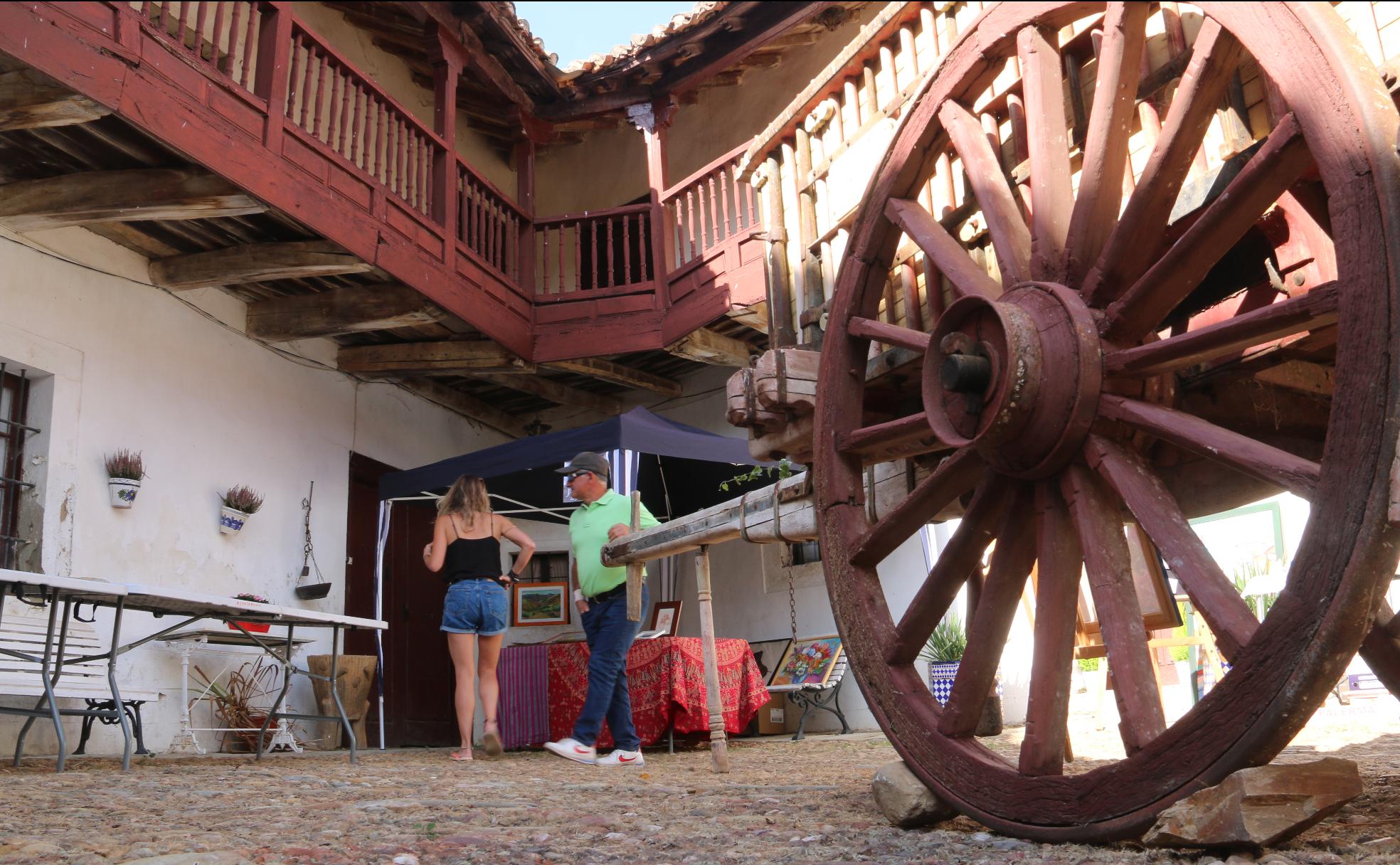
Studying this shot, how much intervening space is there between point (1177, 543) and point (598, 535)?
3.77 m

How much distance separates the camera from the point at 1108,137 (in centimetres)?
245

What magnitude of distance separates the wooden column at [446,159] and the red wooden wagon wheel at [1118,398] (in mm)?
5608

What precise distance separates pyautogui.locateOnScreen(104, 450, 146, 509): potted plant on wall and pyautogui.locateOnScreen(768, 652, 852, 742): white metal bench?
15.4ft

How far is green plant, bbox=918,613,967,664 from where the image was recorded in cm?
841

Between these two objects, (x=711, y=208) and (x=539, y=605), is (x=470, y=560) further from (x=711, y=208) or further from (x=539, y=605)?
(x=539, y=605)

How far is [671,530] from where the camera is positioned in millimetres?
4750

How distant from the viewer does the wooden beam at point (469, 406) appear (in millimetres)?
10094

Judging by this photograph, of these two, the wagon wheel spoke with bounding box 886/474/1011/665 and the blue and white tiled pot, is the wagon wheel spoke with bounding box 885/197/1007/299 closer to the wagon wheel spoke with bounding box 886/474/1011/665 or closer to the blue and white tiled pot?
the wagon wheel spoke with bounding box 886/474/1011/665

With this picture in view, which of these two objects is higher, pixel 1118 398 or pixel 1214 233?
pixel 1214 233

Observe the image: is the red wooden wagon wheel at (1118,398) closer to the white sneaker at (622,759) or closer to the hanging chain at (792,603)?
the white sneaker at (622,759)

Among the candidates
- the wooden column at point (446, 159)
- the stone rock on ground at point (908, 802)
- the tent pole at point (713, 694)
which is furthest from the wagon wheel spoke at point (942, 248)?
the wooden column at point (446, 159)

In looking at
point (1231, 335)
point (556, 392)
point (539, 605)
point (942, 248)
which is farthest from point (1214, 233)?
point (539, 605)

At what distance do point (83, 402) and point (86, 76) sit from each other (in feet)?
7.36

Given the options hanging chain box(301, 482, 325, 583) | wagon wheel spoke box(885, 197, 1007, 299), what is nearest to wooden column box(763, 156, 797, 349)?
wagon wheel spoke box(885, 197, 1007, 299)
